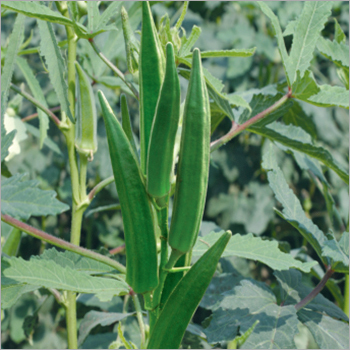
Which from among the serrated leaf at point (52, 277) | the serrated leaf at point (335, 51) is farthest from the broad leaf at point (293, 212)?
the serrated leaf at point (52, 277)

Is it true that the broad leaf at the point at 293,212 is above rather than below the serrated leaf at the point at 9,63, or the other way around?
below

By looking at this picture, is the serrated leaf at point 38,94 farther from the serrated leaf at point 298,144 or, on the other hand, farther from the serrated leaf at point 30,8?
the serrated leaf at point 298,144

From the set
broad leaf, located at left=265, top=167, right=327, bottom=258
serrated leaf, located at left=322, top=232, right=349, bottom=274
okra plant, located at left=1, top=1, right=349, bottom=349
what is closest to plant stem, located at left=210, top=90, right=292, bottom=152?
okra plant, located at left=1, top=1, right=349, bottom=349

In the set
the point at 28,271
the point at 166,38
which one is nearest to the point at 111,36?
the point at 166,38

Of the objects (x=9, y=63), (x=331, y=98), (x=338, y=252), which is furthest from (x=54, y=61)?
(x=338, y=252)

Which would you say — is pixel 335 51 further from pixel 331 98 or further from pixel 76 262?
pixel 76 262

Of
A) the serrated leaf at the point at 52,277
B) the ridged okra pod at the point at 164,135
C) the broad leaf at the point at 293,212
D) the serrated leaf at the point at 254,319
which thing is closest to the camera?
the ridged okra pod at the point at 164,135

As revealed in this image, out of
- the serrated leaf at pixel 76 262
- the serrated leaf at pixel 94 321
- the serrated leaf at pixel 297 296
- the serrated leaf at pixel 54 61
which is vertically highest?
the serrated leaf at pixel 54 61
